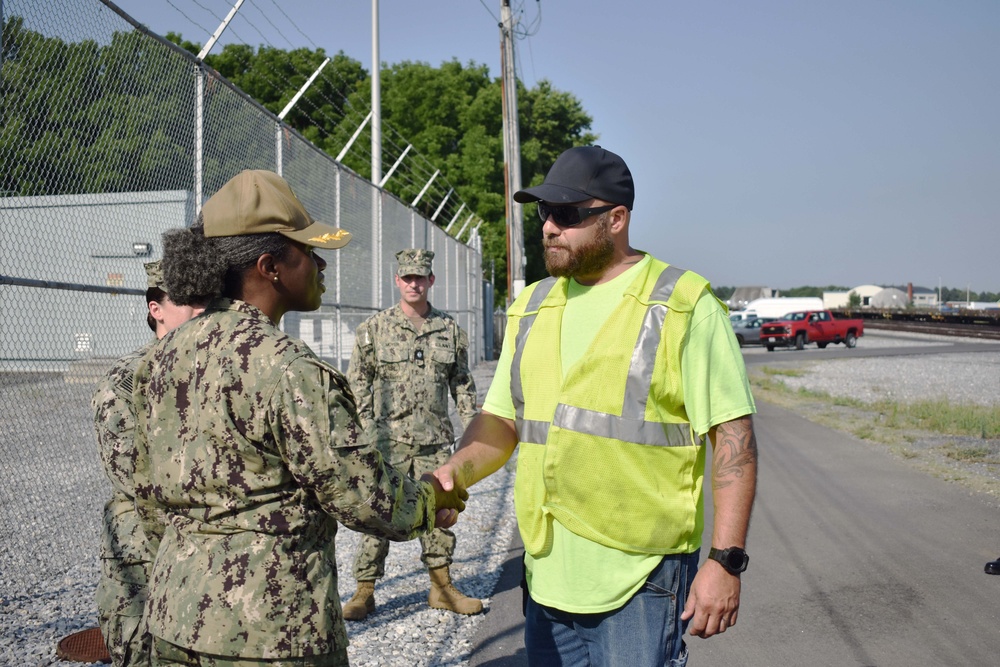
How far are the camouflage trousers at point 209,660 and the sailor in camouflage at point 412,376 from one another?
3.52 m

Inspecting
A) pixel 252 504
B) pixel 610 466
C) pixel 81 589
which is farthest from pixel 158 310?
pixel 81 589

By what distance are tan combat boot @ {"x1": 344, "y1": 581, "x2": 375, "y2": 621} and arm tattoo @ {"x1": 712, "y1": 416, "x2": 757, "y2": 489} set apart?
133 inches

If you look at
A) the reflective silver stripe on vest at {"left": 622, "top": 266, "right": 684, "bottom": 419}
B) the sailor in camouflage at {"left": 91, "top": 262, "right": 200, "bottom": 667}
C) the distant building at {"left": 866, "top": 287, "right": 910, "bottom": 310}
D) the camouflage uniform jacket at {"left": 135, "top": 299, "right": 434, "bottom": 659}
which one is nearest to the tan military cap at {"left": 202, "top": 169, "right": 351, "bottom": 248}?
the camouflage uniform jacket at {"left": 135, "top": 299, "right": 434, "bottom": 659}

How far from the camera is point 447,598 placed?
18.8 feet

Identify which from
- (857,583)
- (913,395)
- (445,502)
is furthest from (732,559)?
(913,395)

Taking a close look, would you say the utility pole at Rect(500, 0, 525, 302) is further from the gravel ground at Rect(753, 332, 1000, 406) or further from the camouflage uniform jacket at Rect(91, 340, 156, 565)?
the camouflage uniform jacket at Rect(91, 340, 156, 565)

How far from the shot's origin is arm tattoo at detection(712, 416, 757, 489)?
2.60 metres

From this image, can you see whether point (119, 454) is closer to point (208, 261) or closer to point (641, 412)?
point (208, 261)

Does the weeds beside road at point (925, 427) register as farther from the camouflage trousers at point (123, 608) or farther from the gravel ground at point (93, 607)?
the camouflage trousers at point (123, 608)

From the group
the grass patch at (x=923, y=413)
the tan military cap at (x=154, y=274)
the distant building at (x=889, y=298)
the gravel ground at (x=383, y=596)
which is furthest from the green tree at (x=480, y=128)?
the distant building at (x=889, y=298)

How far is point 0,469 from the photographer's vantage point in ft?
14.7

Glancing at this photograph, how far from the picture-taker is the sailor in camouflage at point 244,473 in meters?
2.21

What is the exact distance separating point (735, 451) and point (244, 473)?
50.6 inches

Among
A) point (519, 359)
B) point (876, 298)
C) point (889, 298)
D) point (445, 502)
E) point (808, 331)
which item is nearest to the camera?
point (445, 502)
